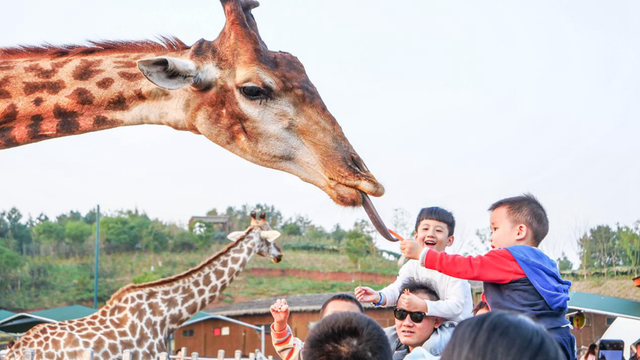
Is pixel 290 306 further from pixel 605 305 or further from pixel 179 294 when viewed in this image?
pixel 179 294

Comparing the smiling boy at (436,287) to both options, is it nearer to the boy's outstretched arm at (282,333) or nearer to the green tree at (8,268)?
the boy's outstretched arm at (282,333)

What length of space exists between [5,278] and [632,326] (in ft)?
88.3

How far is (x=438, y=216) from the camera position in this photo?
12.8 ft

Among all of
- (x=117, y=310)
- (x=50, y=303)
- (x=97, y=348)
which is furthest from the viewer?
(x=50, y=303)

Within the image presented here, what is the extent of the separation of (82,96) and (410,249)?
1843 mm

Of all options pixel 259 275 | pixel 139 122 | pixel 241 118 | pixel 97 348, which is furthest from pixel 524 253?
pixel 259 275

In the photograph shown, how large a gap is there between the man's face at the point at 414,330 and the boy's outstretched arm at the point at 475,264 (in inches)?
19.6

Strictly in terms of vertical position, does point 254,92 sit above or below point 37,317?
above

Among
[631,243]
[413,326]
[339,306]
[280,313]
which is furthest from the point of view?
[631,243]

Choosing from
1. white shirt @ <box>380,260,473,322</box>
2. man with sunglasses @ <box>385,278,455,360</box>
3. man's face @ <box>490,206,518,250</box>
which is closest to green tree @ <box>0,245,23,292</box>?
white shirt @ <box>380,260,473,322</box>

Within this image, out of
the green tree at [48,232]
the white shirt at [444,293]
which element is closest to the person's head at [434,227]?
the white shirt at [444,293]

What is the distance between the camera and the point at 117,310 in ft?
23.9

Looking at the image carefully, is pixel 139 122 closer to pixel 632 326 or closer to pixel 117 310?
pixel 117 310

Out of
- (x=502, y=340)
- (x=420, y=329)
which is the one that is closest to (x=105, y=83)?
(x=420, y=329)
